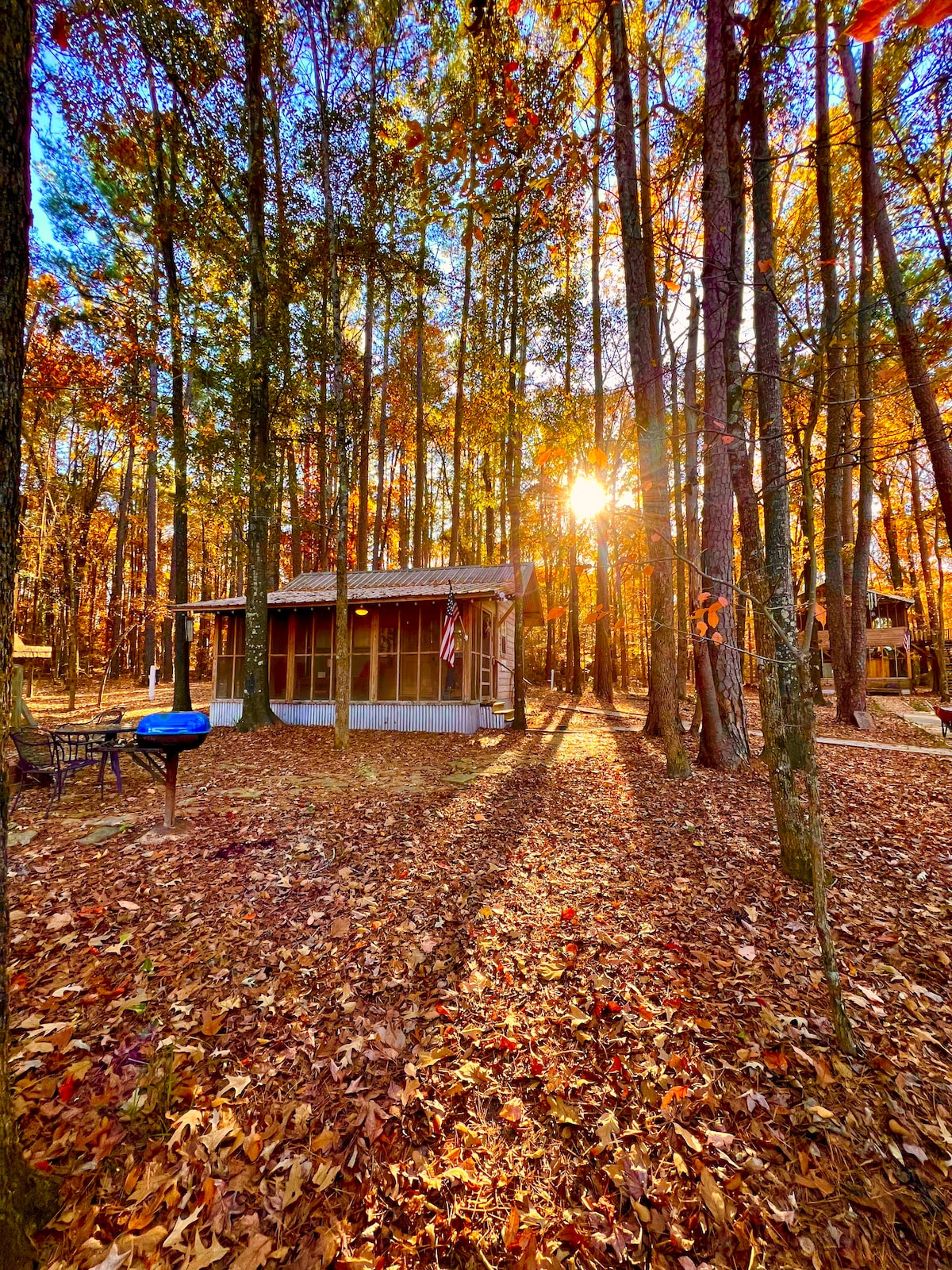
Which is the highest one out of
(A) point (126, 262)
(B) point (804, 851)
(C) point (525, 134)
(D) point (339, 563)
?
(A) point (126, 262)

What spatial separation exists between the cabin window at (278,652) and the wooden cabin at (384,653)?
0.08 feet

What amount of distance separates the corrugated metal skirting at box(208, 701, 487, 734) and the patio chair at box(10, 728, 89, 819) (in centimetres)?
648

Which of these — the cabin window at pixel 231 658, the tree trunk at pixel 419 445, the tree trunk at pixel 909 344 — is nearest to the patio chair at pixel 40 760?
the cabin window at pixel 231 658

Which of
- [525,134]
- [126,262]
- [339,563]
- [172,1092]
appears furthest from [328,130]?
[172,1092]

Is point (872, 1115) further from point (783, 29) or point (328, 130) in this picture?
point (328, 130)

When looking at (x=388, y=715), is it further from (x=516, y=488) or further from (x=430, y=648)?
(x=516, y=488)

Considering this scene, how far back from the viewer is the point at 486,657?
14.9 metres

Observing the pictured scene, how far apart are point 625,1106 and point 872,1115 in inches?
46.5

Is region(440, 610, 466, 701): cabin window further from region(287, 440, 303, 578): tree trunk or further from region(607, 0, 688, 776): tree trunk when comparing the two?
region(287, 440, 303, 578): tree trunk

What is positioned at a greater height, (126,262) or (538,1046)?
(126,262)

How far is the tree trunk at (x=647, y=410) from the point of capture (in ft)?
22.3

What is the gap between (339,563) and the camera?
9367 mm

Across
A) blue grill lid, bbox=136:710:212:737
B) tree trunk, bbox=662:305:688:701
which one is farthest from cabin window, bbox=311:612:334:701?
tree trunk, bbox=662:305:688:701

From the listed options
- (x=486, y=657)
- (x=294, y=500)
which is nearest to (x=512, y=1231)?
(x=486, y=657)
